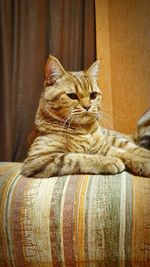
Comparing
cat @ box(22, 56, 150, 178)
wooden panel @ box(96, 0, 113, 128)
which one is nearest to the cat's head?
cat @ box(22, 56, 150, 178)

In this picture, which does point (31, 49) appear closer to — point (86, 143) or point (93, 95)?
point (93, 95)

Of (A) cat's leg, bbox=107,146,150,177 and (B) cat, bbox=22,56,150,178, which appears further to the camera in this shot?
(B) cat, bbox=22,56,150,178

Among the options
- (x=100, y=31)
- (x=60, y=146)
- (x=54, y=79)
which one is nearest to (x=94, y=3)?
(x=100, y=31)

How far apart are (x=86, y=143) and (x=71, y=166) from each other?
256 millimetres

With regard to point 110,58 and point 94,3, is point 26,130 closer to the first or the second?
point 110,58

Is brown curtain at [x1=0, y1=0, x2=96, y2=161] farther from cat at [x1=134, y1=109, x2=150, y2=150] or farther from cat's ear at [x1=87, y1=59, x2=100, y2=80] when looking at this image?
cat at [x1=134, y1=109, x2=150, y2=150]

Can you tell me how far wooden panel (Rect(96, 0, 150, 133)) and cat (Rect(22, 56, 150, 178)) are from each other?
0.56 metres

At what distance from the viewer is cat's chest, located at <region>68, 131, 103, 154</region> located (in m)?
1.19

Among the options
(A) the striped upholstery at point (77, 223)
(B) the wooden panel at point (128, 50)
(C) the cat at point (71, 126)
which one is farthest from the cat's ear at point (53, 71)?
(B) the wooden panel at point (128, 50)

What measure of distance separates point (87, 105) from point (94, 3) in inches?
34.0

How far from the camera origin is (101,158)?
1018 millimetres

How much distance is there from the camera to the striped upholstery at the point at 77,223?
0.77m

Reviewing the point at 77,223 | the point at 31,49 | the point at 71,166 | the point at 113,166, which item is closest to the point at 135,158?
the point at 113,166

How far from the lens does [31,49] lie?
66.1 inches
